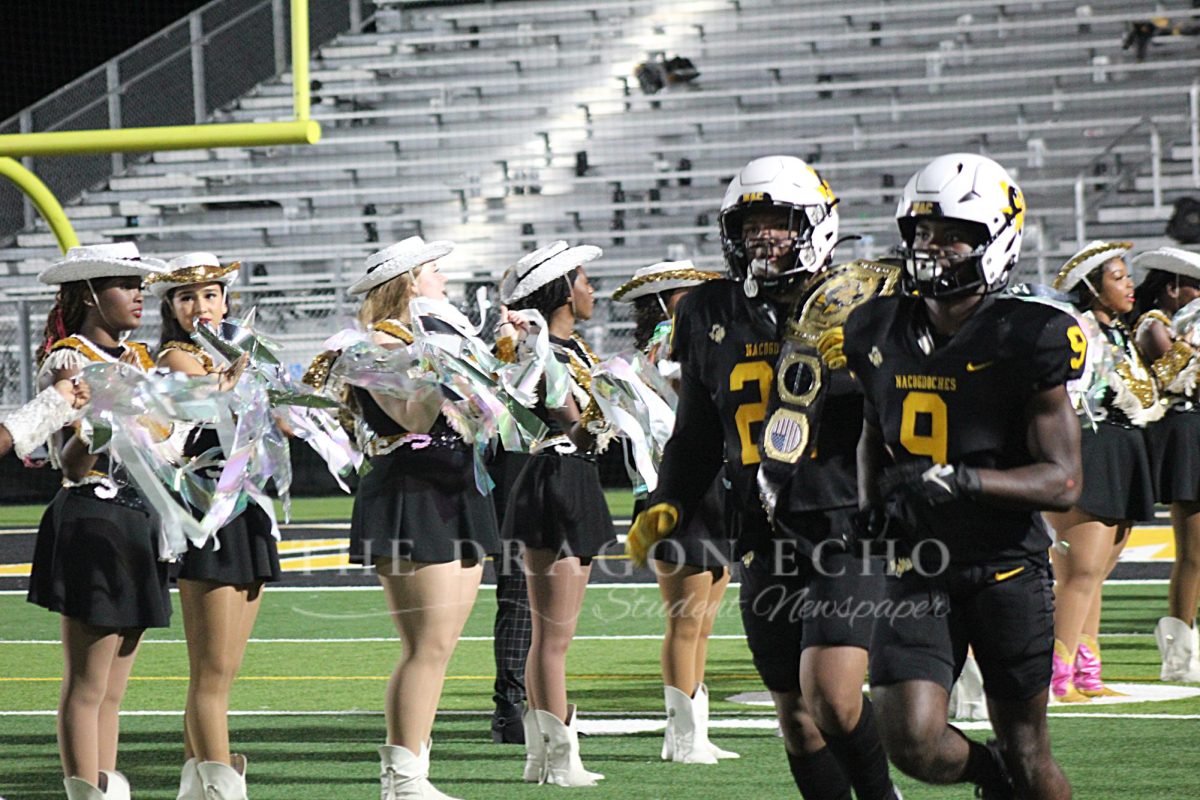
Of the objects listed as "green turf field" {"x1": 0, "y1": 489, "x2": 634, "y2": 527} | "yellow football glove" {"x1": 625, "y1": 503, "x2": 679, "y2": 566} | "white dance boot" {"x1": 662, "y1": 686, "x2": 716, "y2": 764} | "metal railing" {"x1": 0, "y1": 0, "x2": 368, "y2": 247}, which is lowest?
"green turf field" {"x1": 0, "y1": 489, "x2": 634, "y2": 527}

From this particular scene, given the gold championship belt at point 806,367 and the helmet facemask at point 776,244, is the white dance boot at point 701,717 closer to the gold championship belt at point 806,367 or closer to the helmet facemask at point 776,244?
the gold championship belt at point 806,367

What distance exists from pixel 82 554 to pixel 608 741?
2332 mm

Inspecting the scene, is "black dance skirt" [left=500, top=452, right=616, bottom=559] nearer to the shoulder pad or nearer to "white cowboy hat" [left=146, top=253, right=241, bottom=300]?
"white cowboy hat" [left=146, top=253, right=241, bottom=300]

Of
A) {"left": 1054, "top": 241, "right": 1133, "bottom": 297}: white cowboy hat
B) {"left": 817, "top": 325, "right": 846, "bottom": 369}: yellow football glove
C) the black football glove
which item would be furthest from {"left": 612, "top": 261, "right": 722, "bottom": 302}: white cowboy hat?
the black football glove

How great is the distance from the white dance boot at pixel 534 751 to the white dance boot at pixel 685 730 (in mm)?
457

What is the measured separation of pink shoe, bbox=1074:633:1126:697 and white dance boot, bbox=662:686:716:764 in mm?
1785

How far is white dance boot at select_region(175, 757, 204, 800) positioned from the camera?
514cm

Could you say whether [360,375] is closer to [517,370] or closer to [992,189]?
[517,370]

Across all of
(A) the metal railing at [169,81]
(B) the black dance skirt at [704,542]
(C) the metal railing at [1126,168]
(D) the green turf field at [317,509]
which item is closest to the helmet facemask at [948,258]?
(B) the black dance skirt at [704,542]

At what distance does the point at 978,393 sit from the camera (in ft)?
12.3

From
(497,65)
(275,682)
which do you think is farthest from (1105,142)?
(275,682)

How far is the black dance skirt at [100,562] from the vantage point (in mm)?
4699

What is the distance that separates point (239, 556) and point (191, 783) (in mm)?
680

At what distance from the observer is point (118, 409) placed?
468cm
